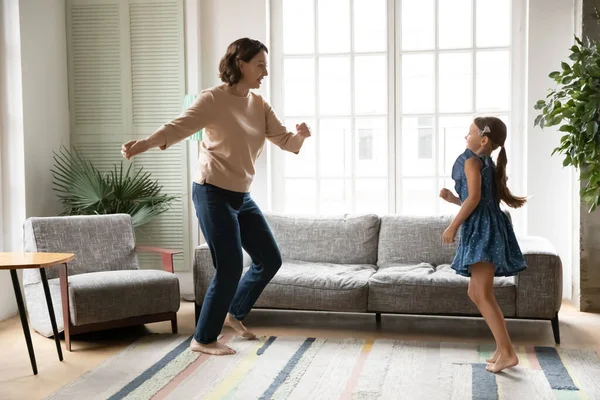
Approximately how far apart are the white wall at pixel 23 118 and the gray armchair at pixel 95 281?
78 cm

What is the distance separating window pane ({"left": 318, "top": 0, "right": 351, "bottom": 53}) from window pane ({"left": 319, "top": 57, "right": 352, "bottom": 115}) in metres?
0.09

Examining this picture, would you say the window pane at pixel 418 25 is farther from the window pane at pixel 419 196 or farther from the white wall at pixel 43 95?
the white wall at pixel 43 95

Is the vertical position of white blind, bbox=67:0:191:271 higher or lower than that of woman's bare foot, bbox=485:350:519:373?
Answer: higher

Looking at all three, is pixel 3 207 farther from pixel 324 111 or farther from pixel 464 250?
pixel 464 250

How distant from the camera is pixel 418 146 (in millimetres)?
5609

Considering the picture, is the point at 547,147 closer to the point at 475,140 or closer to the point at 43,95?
the point at 475,140

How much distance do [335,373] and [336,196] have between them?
7.52ft

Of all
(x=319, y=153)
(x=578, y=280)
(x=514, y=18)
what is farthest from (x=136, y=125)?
(x=578, y=280)

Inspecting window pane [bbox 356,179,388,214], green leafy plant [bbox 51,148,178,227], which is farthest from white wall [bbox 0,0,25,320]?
window pane [bbox 356,179,388,214]

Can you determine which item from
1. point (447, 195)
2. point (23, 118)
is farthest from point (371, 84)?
point (23, 118)

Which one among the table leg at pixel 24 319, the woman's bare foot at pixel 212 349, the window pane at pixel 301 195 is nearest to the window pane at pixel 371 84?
the window pane at pixel 301 195

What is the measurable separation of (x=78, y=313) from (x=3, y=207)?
151cm

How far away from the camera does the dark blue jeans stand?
149 inches

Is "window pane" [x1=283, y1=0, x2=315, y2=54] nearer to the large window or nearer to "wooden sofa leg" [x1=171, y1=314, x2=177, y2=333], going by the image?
the large window
